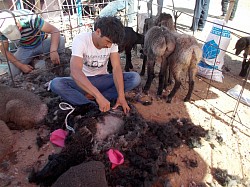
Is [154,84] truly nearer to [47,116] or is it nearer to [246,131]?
[246,131]

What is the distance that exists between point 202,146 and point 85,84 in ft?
5.52

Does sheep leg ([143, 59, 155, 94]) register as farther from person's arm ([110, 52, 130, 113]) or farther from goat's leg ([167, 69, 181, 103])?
person's arm ([110, 52, 130, 113])

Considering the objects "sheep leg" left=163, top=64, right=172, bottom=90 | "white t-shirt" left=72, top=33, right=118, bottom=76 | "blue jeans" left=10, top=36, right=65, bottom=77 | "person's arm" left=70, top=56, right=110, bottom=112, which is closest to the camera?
"person's arm" left=70, top=56, right=110, bottom=112

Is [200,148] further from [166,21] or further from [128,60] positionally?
[128,60]

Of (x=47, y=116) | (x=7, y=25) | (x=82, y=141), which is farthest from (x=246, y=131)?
(x=7, y=25)

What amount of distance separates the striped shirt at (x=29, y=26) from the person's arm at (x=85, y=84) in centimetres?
160

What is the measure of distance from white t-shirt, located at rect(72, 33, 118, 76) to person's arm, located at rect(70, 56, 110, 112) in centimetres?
12

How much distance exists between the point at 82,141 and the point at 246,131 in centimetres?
235

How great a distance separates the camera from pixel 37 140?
2.98 m

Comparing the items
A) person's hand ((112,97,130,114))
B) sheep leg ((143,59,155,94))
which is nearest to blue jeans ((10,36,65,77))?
sheep leg ((143,59,155,94))

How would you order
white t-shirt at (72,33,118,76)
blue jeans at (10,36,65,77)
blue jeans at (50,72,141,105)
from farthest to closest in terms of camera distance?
1. blue jeans at (10,36,65,77)
2. blue jeans at (50,72,141,105)
3. white t-shirt at (72,33,118,76)

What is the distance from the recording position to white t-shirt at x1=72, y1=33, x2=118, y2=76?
306 cm

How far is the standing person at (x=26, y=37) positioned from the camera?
3.91m

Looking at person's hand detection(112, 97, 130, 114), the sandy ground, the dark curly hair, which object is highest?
the dark curly hair
